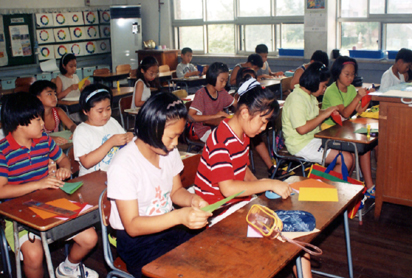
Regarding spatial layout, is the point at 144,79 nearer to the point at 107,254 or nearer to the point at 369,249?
the point at 369,249

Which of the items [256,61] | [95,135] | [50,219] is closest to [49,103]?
[95,135]

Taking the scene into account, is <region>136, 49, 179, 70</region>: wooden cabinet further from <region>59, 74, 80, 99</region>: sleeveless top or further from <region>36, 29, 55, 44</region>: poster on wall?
<region>59, 74, 80, 99</region>: sleeveless top

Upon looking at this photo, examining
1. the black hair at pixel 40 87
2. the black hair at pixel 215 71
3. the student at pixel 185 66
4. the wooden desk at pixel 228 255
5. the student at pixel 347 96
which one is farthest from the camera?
the student at pixel 185 66

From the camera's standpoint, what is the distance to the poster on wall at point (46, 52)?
8.36 meters

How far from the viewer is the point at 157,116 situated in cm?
155

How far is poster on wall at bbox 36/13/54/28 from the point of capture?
8219mm

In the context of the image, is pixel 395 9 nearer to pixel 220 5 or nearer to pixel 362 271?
pixel 220 5

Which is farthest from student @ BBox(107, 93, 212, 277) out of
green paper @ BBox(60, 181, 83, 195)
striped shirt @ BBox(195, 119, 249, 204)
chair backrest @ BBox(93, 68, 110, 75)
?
chair backrest @ BBox(93, 68, 110, 75)

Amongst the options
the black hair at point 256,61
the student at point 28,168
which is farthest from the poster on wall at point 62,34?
the student at point 28,168

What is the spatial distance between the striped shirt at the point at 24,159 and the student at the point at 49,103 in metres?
0.76

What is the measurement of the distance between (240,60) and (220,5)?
132 cm

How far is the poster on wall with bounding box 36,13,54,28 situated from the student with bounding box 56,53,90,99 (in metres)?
3.35

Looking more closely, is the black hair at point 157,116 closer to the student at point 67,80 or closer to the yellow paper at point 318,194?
the yellow paper at point 318,194

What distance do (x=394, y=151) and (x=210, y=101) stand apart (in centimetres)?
172
